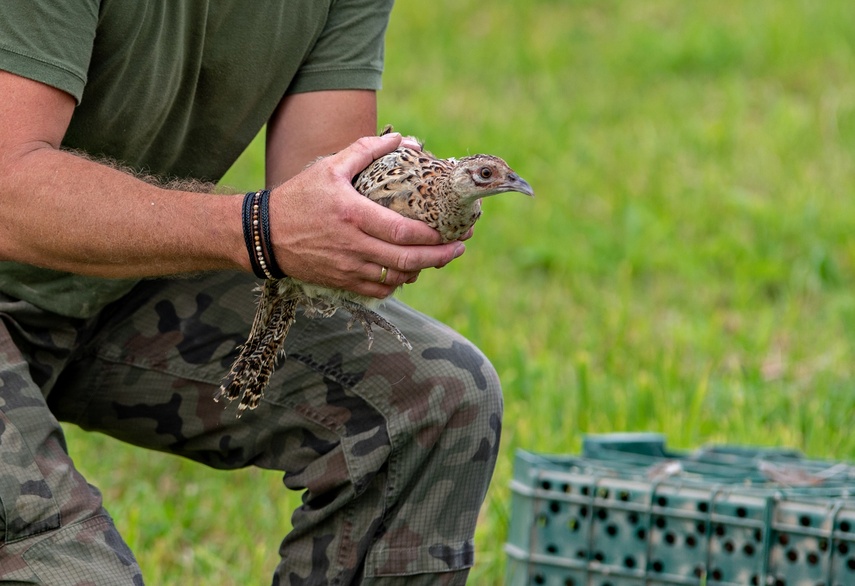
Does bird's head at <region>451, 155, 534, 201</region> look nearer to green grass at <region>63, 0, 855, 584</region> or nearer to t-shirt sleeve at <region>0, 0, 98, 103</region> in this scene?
t-shirt sleeve at <region>0, 0, 98, 103</region>

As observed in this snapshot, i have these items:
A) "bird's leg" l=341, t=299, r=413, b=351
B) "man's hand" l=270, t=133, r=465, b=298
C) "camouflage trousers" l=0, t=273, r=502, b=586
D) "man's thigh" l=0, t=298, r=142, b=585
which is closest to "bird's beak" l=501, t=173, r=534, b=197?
"man's hand" l=270, t=133, r=465, b=298

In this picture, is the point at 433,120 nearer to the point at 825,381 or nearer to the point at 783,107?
the point at 783,107

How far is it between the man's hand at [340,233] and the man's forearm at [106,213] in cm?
12

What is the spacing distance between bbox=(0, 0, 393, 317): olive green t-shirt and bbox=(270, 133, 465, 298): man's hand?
606mm

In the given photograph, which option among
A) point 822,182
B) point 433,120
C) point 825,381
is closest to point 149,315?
point 825,381

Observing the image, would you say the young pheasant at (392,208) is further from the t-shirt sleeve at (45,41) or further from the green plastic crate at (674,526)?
the green plastic crate at (674,526)

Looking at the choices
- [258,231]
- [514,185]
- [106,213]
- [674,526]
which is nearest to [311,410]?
[258,231]

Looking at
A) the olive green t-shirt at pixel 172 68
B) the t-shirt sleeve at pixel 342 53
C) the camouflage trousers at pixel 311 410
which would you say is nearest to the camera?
the olive green t-shirt at pixel 172 68

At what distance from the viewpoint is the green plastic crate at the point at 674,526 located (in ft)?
12.4

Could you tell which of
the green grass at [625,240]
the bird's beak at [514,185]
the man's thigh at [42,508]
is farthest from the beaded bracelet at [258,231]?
the green grass at [625,240]

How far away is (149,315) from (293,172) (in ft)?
1.94

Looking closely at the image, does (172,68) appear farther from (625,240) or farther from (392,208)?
(625,240)

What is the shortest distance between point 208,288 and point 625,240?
4.61 m

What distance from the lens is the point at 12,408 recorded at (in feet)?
10.5
